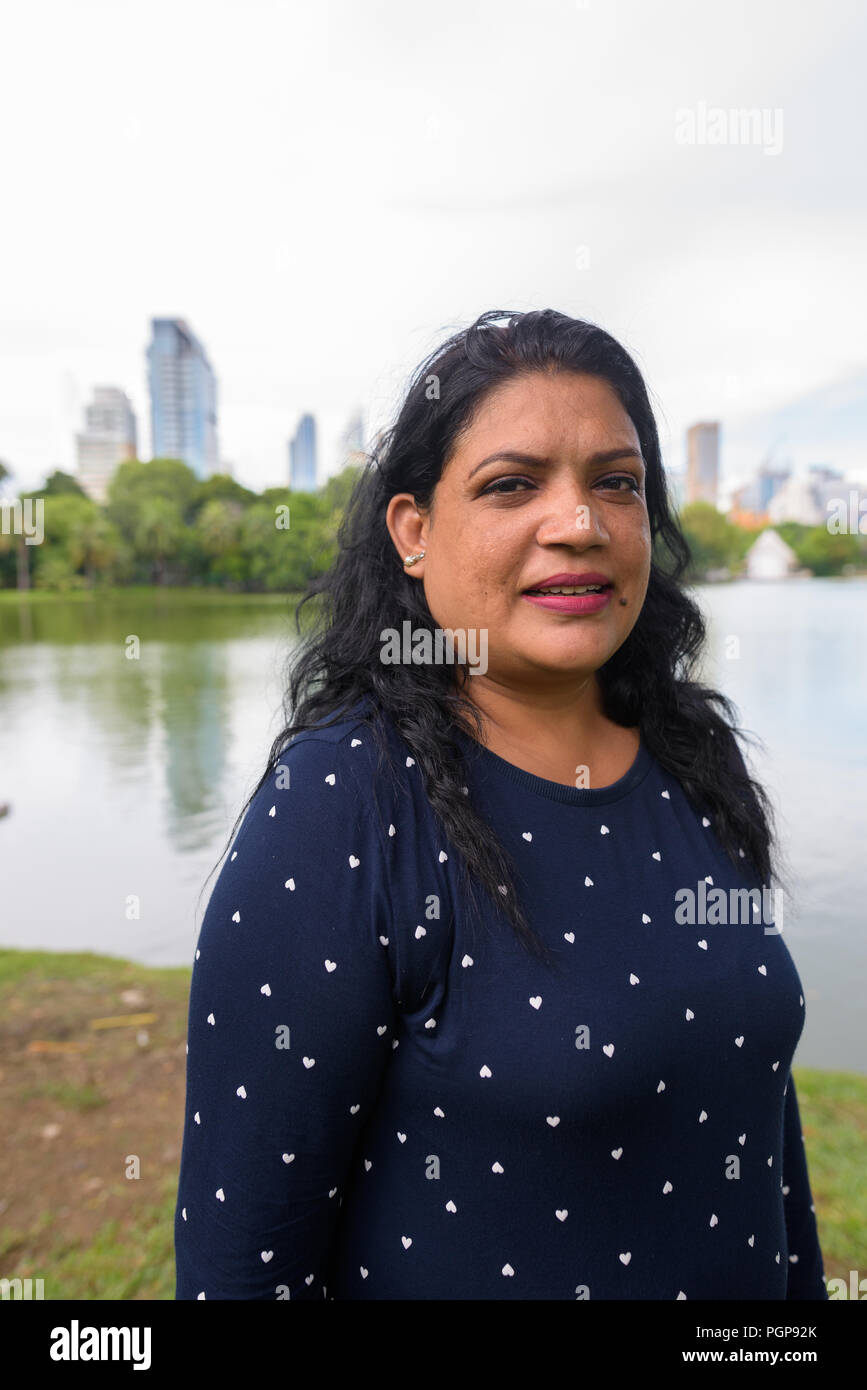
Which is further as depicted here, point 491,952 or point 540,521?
point 540,521

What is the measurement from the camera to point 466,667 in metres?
1.36

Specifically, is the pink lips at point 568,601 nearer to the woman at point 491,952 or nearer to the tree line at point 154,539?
the woman at point 491,952

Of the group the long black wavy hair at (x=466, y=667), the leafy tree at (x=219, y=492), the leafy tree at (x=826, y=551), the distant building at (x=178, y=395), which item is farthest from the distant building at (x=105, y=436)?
the long black wavy hair at (x=466, y=667)

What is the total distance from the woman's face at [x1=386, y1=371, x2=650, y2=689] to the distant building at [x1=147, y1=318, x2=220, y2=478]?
42909mm

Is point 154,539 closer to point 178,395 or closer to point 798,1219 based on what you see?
point 178,395

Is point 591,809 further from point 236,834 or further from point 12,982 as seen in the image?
point 12,982

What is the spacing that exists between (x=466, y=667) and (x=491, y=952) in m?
0.43

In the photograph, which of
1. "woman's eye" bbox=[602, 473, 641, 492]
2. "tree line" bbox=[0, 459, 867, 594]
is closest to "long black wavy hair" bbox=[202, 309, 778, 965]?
"woman's eye" bbox=[602, 473, 641, 492]

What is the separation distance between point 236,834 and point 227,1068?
0.28m

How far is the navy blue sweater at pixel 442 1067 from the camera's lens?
1058mm

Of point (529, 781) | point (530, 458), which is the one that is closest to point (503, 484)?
point (530, 458)

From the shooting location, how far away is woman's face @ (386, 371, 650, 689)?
4.03 ft

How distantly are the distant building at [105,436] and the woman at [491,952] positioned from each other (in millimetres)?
44311

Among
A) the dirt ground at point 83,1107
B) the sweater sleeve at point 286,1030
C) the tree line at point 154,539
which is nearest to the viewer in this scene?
the sweater sleeve at point 286,1030
